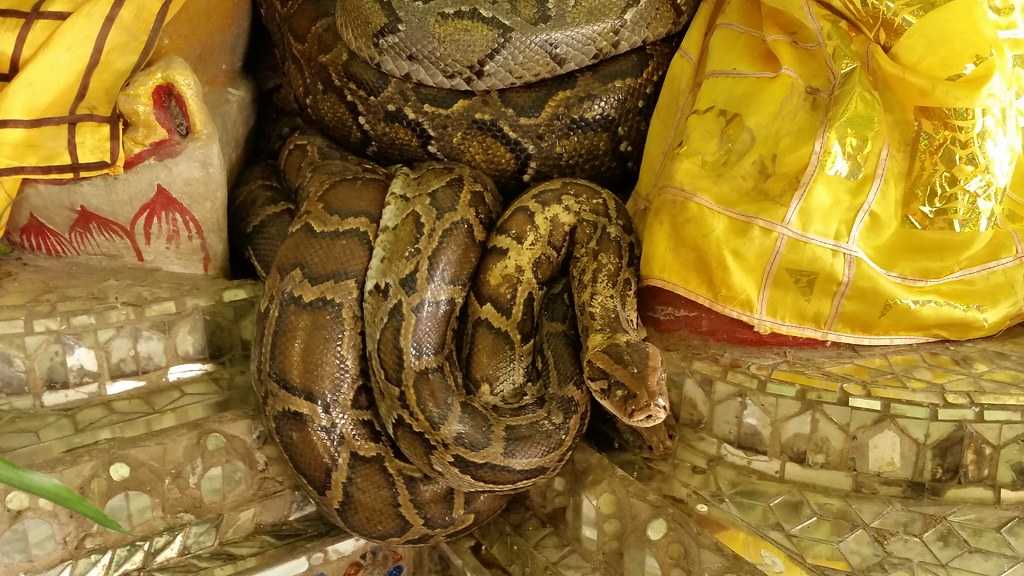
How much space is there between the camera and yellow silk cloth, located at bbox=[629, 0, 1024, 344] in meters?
1.72

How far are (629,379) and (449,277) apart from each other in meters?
0.54

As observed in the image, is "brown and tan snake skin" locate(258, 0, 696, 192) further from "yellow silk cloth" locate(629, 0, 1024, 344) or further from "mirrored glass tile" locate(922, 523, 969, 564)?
"mirrored glass tile" locate(922, 523, 969, 564)

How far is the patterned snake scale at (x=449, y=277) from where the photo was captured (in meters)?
1.85

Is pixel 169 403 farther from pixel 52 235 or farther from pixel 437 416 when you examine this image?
pixel 437 416

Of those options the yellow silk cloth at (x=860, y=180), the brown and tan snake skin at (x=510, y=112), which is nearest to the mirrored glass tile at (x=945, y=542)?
the yellow silk cloth at (x=860, y=180)

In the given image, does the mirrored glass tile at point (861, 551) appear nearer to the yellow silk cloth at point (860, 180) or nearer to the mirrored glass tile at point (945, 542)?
the mirrored glass tile at point (945, 542)

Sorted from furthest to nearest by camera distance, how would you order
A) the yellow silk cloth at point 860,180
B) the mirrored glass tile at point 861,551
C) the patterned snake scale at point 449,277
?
the patterned snake scale at point 449,277, the yellow silk cloth at point 860,180, the mirrored glass tile at point 861,551

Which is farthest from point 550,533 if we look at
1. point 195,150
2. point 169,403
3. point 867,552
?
point 195,150

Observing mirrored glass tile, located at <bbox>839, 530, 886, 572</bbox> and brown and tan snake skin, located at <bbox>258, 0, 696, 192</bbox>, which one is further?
brown and tan snake skin, located at <bbox>258, 0, 696, 192</bbox>

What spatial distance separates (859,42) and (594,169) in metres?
0.78

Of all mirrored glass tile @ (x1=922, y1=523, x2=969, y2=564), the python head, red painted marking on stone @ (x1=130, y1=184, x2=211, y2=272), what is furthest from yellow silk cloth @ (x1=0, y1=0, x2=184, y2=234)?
mirrored glass tile @ (x1=922, y1=523, x2=969, y2=564)

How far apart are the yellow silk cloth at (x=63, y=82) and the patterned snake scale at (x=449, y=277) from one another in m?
0.52

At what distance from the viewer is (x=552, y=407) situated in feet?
6.19

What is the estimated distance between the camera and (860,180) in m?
1.78
